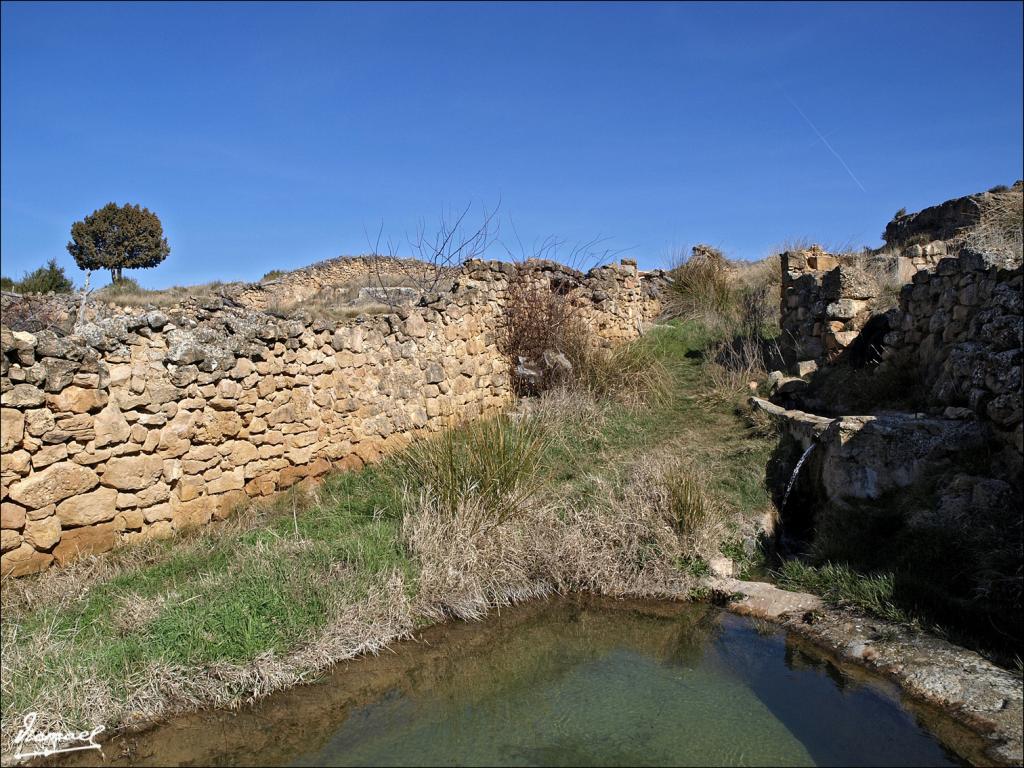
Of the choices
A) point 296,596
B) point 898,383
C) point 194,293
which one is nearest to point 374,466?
point 296,596

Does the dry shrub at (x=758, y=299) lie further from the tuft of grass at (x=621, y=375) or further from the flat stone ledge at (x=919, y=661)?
the flat stone ledge at (x=919, y=661)

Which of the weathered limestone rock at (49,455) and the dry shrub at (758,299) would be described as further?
the dry shrub at (758,299)

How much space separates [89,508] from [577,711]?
12.7 feet

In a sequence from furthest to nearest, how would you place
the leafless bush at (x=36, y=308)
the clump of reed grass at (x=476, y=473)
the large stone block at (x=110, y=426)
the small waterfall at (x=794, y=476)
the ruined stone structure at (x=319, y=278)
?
1. the ruined stone structure at (x=319, y=278)
2. the leafless bush at (x=36, y=308)
3. the small waterfall at (x=794, y=476)
4. the clump of reed grass at (x=476, y=473)
5. the large stone block at (x=110, y=426)

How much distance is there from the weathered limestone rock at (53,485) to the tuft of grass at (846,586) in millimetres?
5435

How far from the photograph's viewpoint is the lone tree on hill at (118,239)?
22688 millimetres

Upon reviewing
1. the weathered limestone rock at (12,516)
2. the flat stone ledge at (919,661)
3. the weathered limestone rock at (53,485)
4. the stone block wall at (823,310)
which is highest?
the stone block wall at (823,310)

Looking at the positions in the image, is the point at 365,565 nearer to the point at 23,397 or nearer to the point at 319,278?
the point at 23,397

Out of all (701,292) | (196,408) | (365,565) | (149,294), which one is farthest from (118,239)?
(365,565)

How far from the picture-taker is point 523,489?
700 centimetres

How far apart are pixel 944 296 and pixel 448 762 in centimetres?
690

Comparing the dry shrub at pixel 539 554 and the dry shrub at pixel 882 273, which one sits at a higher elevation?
the dry shrub at pixel 882 273

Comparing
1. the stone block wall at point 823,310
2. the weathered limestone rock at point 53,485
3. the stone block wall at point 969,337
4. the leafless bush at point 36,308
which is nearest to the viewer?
the weathered limestone rock at point 53,485

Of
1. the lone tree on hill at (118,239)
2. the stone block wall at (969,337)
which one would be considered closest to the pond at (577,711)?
the stone block wall at (969,337)
